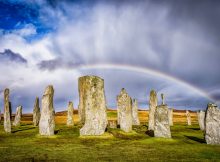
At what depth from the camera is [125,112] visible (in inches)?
1496

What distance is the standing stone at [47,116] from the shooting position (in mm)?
33938

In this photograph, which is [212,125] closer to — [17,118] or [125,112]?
[125,112]

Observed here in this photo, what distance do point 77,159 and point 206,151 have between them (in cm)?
1031

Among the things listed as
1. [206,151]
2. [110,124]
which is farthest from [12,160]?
[110,124]

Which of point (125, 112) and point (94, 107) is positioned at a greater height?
point (94, 107)

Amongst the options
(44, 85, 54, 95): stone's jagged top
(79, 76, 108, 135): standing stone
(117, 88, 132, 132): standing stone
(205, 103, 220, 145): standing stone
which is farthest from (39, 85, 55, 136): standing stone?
(205, 103, 220, 145): standing stone

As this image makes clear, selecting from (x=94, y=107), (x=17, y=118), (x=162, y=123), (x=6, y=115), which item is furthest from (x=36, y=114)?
(x=162, y=123)

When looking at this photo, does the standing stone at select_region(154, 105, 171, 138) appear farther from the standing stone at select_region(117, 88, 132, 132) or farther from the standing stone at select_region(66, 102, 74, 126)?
the standing stone at select_region(66, 102, 74, 126)

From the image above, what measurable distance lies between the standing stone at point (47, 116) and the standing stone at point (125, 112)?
8.78 m

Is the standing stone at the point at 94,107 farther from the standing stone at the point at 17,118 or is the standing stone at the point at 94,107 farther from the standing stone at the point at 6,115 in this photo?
the standing stone at the point at 17,118

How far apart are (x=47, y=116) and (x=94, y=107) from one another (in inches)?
219

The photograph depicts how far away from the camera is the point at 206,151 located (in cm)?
2334

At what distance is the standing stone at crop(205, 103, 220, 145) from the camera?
28.3 m

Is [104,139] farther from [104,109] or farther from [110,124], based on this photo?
[110,124]
